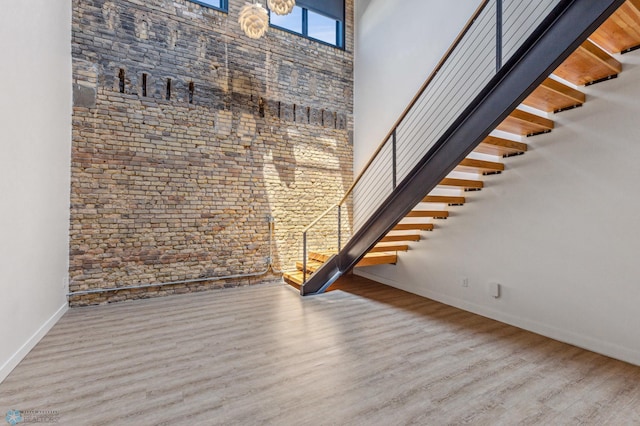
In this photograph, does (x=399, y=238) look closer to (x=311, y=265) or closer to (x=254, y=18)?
(x=311, y=265)

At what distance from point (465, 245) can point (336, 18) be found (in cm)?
522

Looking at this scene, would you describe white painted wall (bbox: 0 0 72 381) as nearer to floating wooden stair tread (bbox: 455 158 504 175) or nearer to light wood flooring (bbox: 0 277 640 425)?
light wood flooring (bbox: 0 277 640 425)

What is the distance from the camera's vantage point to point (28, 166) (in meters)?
3.03

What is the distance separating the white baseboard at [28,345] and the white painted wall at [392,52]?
533 centimetres

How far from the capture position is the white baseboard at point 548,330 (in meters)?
2.94

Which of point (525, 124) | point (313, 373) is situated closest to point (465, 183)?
point (525, 124)

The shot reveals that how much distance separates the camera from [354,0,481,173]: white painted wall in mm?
4848

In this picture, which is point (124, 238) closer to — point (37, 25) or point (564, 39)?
point (37, 25)

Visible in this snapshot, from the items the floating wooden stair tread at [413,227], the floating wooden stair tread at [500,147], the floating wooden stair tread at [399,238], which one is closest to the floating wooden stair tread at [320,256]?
the floating wooden stair tread at [399,238]

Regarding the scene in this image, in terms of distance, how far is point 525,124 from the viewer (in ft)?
10.6

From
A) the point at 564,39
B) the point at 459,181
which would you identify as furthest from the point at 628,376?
the point at 564,39

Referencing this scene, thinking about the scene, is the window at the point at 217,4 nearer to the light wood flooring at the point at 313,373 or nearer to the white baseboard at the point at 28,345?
the light wood flooring at the point at 313,373

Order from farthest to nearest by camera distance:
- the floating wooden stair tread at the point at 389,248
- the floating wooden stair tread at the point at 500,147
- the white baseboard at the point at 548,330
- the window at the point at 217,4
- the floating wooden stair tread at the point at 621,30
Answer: the window at the point at 217,4, the floating wooden stair tread at the point at 389,248, the floating wooden stair tread at the point at 500,147, the white baseboard at the point at 548,330, the floating wooden stair tread at the point at 621,30

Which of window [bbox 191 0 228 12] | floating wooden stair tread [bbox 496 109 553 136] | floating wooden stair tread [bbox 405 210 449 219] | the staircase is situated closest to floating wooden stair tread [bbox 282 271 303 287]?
the staircase
